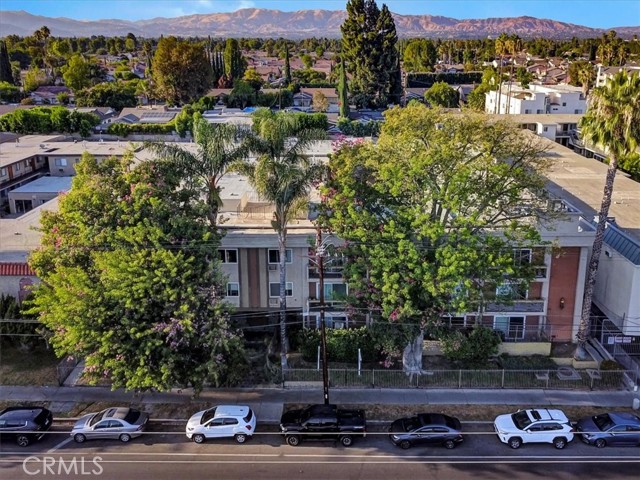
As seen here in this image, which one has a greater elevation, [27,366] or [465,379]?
[465,379]

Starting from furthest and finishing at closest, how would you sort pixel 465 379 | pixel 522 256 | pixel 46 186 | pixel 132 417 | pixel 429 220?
1. pixel 46 186
2. pixel 522 256
3. pixel 465 379
4. pixel 429 220
5. pixel 132 417

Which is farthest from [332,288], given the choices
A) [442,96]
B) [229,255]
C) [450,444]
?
[442,96]

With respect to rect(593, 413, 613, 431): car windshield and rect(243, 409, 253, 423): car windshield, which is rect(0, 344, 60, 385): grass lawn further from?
rect(593, 413, 613, 431): car windshield

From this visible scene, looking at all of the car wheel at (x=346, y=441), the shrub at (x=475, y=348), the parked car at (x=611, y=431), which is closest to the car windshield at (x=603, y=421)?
the parked car at (x=611, y=431)

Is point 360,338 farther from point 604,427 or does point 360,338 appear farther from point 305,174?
point 604,427

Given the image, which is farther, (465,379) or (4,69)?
(4,69)

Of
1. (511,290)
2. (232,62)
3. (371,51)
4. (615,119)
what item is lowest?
(511,290)

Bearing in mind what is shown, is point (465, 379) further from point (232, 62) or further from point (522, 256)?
point (232, 62)

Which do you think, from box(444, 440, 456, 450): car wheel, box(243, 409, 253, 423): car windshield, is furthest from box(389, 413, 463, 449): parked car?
box(243, 409, 253, 423): car windshield

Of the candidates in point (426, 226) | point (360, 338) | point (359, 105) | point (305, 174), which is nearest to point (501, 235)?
point (426, 226)
